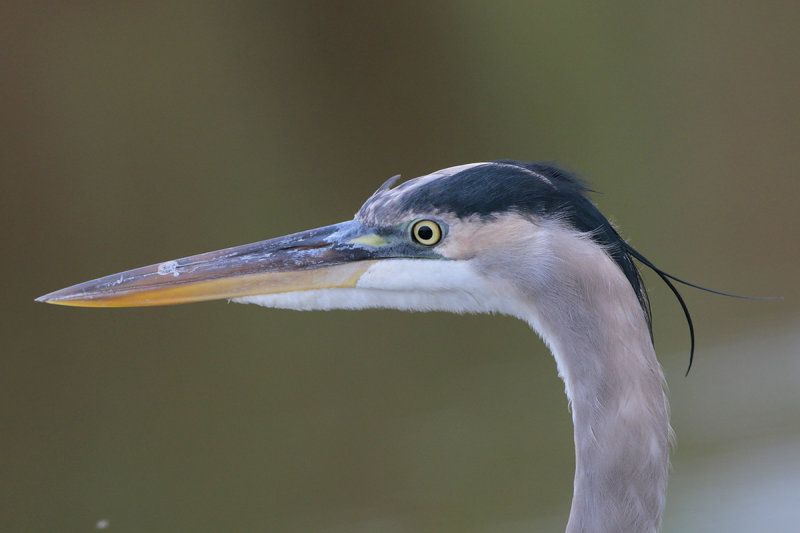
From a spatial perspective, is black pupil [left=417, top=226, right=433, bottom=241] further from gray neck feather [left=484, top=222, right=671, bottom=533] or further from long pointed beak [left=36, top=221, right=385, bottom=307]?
gray neck feather [left=484, top=222, right=671, bottom=533]

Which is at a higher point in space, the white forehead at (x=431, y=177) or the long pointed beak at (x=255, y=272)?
the white forehead at (x=431, y=177)

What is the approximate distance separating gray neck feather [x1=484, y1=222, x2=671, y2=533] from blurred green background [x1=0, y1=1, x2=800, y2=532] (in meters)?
1.64

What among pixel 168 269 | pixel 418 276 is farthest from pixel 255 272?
pixel 418 276

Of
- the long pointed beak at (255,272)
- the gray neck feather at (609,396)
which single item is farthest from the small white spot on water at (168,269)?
the gray neck feather at (609,396)

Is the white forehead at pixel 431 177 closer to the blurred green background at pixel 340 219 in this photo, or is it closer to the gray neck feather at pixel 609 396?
the gray neck feather at pixel 609 396

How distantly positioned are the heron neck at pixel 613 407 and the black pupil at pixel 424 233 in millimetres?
252

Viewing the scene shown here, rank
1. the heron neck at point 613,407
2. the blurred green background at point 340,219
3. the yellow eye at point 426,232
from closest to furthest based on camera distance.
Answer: the heron neck at point 613,407, the yellow eye at point 426,232, the blurred green background at point 340,219

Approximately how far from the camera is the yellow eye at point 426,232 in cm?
142

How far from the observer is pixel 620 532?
1.27 m

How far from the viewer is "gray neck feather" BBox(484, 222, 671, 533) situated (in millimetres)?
1268

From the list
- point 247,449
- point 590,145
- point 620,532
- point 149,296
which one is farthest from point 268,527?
point 590,145

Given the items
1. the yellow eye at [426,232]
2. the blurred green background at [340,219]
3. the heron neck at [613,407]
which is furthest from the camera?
the blurred green background at [340,219]

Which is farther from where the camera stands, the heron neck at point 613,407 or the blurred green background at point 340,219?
the blurred green background at point 340,219

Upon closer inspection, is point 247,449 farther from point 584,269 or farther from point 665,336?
point 584,269
